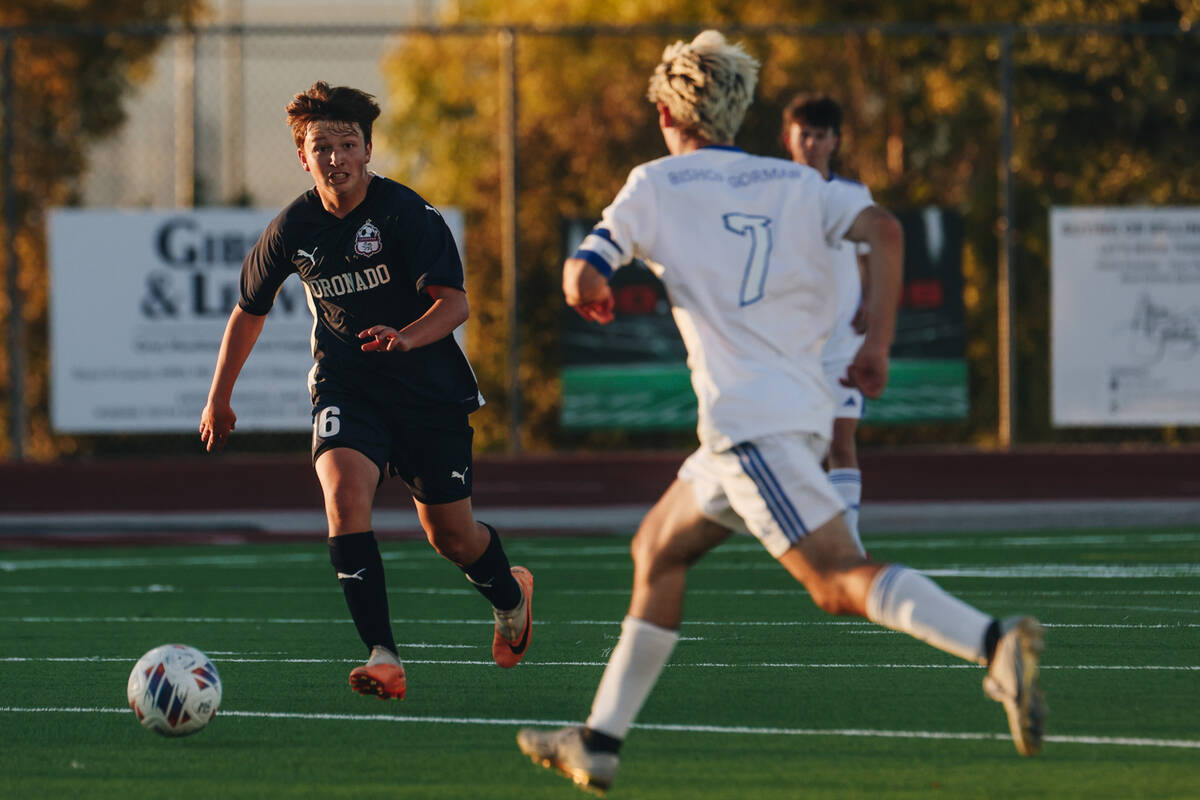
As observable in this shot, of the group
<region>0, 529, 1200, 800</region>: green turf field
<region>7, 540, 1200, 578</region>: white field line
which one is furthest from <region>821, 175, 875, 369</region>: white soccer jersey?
<region>7, 540, 1200, 578</region>: white field line

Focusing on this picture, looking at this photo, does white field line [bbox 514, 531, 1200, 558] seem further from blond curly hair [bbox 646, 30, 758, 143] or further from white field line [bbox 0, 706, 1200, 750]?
blond curly hair [bbox 646, 30, 758, 143]

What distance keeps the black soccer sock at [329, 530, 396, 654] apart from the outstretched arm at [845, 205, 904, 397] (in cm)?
217

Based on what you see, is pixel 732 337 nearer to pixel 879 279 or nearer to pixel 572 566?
pixel 879 279

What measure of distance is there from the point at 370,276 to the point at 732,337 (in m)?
2.19

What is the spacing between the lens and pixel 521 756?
5.57 metres

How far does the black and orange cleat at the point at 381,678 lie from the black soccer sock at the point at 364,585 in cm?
13

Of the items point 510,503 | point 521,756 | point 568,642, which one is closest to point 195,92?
point 510,503

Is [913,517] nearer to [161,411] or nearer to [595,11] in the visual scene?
[161,411]

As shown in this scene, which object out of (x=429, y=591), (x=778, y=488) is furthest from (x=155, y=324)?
(x=778, y=488)

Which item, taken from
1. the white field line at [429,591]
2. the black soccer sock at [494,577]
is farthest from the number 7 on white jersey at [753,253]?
the white field line at [429,591]

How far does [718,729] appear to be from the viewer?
19.4 feet

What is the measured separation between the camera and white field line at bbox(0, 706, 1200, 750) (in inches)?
222

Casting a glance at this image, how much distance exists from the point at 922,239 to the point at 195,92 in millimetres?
6564

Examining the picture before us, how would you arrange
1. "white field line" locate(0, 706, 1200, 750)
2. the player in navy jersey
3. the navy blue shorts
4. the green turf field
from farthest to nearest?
the navy blue shorts → the player in navy jersey → "white field line" locate(0, 706, 1200, 750) → the green turf field
